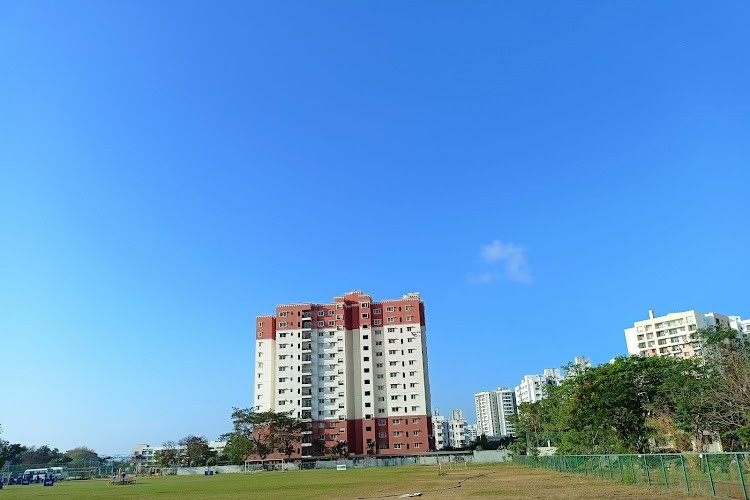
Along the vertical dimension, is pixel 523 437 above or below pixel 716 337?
below

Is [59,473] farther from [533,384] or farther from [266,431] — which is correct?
[533,384]

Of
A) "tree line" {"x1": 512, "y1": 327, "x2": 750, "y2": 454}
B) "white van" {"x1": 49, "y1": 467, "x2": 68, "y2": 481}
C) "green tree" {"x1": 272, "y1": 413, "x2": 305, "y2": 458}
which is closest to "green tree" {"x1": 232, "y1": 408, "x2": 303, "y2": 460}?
"green tree" {"x1": 272, "y1": 413, "x2": 305, "y2": 458}

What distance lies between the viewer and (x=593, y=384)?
4056 centimetres

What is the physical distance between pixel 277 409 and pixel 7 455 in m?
46.5

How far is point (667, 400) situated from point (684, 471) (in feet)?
72.4

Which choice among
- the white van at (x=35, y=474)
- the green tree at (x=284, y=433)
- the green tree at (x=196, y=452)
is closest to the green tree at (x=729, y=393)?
the green tree at (x=284, y=433)

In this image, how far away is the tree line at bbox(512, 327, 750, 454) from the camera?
1390 inches

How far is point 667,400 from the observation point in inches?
1575

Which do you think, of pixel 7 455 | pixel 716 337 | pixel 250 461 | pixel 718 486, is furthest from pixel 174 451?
pixel 718 486

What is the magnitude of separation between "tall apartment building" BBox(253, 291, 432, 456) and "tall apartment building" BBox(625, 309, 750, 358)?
54541mm

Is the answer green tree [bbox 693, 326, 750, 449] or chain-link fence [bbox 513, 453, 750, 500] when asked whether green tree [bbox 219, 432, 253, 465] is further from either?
green tree [bbox 693, 326, 750, 449]

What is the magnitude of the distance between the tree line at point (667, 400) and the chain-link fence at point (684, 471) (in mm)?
6683

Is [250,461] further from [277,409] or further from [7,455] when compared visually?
[7,455]

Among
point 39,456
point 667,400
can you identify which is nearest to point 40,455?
point 39,456
